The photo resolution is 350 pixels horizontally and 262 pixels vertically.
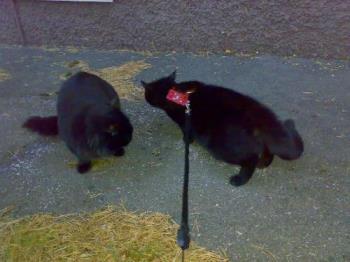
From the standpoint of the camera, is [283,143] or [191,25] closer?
[283,143]

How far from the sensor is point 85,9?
513 centimetres

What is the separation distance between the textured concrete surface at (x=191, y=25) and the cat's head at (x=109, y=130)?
2358 millimetres

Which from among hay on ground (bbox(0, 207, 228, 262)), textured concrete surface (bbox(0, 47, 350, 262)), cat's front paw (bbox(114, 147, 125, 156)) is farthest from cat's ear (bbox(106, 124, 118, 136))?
hay on ground (bbox(0, 207, 228, 262))

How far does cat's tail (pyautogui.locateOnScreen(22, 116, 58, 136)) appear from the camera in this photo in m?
3.50

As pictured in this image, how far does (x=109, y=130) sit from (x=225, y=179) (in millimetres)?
810

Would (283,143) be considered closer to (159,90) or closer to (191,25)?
(159,90)

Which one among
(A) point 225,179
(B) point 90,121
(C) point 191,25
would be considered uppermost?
(B) point 90,121

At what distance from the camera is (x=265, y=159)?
297cm

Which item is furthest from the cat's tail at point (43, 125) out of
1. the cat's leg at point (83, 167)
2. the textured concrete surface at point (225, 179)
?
the cat's leg at point (83, 167)

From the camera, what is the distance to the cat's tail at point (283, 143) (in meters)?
2.77

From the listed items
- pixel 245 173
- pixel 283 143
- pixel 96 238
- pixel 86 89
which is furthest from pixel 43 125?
pixel 283 143

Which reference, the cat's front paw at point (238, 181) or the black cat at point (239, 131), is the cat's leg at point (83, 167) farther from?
the cat's front paw at point (238, 181)

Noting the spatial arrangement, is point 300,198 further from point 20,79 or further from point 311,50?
point 20,79

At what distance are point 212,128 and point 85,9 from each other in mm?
2856
